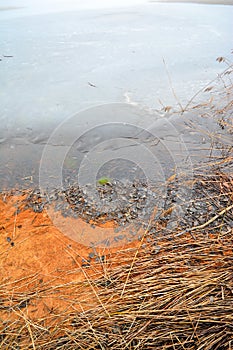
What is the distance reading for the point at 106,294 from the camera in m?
1.27

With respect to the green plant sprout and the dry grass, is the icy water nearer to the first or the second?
the green plant sprout

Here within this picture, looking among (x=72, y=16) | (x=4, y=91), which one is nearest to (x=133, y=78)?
(x=4, y=91)

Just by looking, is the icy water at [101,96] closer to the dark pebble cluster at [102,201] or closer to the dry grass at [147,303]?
the dark pebble cluster at [102,201]

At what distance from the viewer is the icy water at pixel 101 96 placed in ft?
7.48

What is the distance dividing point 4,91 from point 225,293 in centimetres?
317

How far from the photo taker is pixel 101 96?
3.11 m

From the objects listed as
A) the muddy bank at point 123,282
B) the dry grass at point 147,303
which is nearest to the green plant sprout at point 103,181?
the muddy bank at point 123,282

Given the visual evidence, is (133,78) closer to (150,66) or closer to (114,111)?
(150,66)

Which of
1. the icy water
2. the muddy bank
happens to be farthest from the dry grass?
the icy water

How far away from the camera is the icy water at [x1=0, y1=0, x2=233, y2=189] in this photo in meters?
2.28

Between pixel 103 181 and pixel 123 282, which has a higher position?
pixel 103 181

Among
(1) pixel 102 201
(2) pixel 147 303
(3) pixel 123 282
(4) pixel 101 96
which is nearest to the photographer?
(2) pixel 147 303

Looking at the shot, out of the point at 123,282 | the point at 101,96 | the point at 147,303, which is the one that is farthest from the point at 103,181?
the point at 101,96

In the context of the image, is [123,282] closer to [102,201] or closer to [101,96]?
[102,201]
